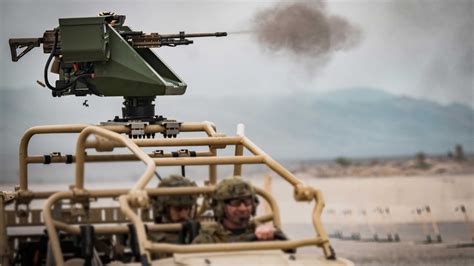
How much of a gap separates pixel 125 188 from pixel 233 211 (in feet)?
5.13

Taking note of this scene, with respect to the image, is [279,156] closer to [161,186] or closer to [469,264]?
[469,264]

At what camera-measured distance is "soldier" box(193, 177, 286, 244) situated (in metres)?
18.3

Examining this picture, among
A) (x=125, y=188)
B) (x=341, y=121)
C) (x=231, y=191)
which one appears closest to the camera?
(x=231, y=191)

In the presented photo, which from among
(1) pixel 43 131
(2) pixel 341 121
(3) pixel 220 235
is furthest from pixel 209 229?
(2) pixel 341 121

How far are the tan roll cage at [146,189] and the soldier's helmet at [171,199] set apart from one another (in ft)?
0.74

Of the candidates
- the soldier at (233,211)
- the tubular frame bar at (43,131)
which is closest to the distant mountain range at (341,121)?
the tubular frame bar at (43,131)

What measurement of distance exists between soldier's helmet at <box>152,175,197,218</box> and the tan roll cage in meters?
0.22

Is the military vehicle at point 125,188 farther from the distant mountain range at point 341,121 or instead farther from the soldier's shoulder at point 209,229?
the distant mountain range at point 341,121

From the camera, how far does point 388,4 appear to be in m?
37.3

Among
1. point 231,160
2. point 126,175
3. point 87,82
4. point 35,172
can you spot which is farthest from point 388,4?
point 231,160

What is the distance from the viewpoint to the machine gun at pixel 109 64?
2259 centimetres

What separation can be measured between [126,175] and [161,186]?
13907 millimetres

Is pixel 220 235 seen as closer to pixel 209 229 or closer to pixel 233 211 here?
pixel 209 229

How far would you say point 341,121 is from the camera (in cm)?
3991
